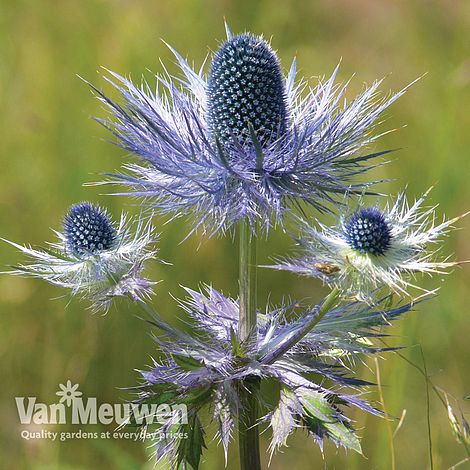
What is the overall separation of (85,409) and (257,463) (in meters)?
1.28

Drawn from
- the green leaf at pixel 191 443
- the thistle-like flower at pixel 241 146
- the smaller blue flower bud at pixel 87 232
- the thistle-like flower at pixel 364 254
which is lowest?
the green leaf at pixel 191 443

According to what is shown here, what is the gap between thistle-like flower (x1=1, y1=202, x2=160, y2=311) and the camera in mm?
1346

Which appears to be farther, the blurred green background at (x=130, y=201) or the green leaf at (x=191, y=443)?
the blurred green background at (x=130, y=201)

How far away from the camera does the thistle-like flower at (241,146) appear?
4.20ft

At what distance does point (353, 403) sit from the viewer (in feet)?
4.34

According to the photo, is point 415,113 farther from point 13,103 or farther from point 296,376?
point 296,376

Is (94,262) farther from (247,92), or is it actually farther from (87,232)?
(247,92)

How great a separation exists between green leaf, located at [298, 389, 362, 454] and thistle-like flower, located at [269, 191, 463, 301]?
0.21 meters

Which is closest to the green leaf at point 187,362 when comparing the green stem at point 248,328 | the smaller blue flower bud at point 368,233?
the green stem at point 248,328

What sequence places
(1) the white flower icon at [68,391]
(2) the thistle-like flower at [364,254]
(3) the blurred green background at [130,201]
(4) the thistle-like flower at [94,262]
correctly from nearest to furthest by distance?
(2) the thistle-like flower at [364,254], (4) the thistle-like flower at [94,262], (1) the white flower icon at [68,391], (3) the blurred green background at [130,201]

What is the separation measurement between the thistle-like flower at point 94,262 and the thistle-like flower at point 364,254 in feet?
0.96

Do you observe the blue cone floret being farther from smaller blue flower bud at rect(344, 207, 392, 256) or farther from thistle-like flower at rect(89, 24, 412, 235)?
smaller blue flower bud at rect(344, 207, 392, 256)

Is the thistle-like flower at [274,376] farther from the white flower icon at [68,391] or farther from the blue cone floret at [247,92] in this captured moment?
the white flower icon at [68,391]

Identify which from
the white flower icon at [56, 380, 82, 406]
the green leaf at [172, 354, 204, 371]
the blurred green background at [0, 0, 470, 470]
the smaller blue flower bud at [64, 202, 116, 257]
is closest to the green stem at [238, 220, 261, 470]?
the green leaf at [172, 354, 204, 371]
